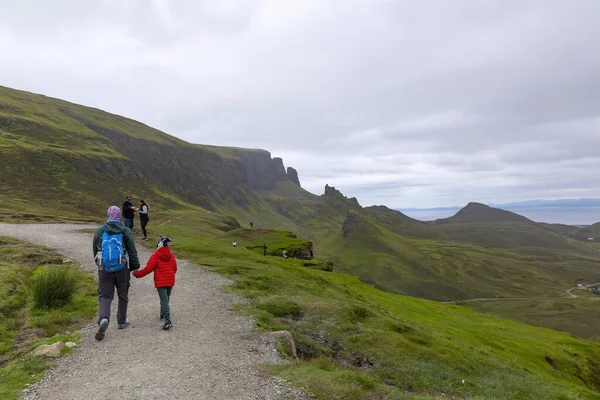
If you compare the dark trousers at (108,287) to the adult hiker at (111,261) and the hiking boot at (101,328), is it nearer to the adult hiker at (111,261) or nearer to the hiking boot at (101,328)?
the adult hiker at (111,261)

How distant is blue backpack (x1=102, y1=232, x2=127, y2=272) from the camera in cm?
1444

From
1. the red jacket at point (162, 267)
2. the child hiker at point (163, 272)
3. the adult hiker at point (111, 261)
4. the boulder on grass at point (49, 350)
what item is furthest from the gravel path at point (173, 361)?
the red jacket at point (162, 267)

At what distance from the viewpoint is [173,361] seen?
13.1 meters

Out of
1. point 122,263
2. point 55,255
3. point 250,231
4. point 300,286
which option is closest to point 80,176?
point 250,231

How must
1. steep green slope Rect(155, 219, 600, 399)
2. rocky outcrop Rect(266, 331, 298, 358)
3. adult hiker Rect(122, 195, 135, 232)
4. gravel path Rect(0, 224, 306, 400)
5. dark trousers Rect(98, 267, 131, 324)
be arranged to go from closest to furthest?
gravel path Rect(0, 224, 306, 400), steep green slope Rect(155, 219, 600, 399), dark trousers Rect(98, 267, 131, 324), rocky outcrop Rect(266, 331, 298, 358), adult hiker Rect(122, 195, 135, 232)

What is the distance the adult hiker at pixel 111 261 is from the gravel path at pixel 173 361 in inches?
63.9

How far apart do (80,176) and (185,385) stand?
155m

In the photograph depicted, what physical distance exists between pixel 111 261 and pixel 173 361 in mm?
4975

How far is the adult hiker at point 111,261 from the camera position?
14492 millimetres

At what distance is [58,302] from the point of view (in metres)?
18.8

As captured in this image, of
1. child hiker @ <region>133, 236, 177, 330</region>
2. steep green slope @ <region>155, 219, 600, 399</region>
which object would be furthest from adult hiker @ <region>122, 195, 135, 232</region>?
child hiker @ <region>133, 236, 177, 330</region>

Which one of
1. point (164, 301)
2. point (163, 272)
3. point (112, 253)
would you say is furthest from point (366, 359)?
point (112, 253)

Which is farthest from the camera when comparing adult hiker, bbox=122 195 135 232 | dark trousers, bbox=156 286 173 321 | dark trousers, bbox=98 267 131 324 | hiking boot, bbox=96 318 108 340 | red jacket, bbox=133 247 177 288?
adult hiker, bbox=122 195 135 232

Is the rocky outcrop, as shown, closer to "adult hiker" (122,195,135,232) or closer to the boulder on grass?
the boulder on grass
